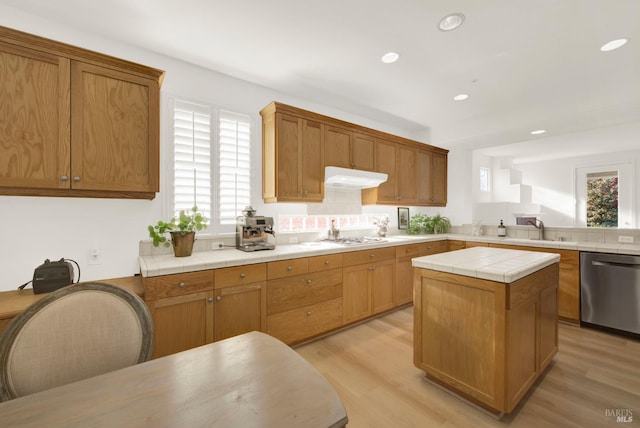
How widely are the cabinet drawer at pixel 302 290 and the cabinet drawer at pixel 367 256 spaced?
162 mm

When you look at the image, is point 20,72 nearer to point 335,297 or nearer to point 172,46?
point 172,46

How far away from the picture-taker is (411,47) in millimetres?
2377

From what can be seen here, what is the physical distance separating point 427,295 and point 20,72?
3057 mm

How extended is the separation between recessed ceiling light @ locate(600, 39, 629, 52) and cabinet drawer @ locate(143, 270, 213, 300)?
12.2 feet

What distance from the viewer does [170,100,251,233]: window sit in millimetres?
2592

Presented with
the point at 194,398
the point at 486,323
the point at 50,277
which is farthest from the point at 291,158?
the point at 194,398

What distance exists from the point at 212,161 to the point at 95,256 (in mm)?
1258

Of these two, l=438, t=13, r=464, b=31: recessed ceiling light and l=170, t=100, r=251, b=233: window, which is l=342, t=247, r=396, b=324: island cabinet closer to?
l=170, t=100, r=251, b=233: window

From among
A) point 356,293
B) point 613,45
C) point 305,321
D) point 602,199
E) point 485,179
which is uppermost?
point 613,45

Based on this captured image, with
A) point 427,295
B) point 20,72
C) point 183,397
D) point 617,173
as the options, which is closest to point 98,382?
point 183,397

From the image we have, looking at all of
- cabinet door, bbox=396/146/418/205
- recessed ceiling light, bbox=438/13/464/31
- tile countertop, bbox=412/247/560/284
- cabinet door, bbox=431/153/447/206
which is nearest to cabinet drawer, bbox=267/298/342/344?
tile countertop, bbox=412/247/560/284

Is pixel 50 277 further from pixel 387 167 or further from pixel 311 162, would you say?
pixel 387 167

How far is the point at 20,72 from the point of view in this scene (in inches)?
66.7

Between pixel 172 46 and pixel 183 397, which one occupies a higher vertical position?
pixel 172 46
